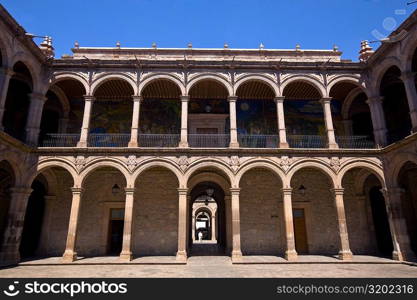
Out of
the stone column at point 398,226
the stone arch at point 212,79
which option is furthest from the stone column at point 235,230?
the stone column at point 398,226

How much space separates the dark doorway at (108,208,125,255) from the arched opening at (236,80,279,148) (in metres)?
7.22

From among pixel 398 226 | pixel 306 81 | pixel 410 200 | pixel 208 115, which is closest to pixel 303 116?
pixel 306 81

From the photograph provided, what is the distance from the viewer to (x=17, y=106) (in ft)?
45.9

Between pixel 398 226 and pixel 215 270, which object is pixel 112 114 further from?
pixel 398 226

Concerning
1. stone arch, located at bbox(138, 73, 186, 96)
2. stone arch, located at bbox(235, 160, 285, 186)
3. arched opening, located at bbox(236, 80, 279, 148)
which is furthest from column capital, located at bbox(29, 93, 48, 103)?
stone arch, located at bbox(235, 160, 285, 186)

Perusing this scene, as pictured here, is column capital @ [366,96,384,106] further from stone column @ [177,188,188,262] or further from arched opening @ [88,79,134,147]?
arched opening @ [88,79,134,147]

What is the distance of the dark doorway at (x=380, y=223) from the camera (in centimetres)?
1377

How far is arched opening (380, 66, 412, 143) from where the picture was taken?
13391 millimetres

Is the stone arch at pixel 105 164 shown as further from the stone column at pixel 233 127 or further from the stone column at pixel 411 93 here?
the stone column at pixel 411 93

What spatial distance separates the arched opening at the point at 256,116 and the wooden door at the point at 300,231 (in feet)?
12.2

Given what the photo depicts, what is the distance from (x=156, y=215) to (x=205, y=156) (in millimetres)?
4064

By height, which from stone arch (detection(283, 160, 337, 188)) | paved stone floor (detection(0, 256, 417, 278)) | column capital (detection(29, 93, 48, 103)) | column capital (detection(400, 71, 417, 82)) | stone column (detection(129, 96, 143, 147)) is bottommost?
paved stone floor (detection(0, 256, 417, 278))

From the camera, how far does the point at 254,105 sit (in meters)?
15.6

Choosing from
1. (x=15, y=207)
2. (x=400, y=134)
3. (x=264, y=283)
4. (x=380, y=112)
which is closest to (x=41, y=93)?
(x=15, y=207)
